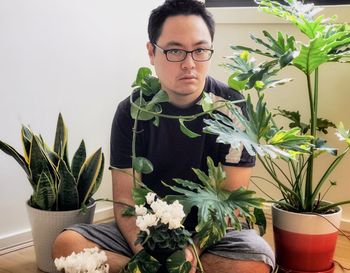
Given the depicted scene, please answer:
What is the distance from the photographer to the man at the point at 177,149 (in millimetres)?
1479

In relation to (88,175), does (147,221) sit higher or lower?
higher

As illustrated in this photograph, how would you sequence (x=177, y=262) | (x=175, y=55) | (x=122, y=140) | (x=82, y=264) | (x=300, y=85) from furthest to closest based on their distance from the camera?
(x=300, y=85)
(x=122, y=140)
(x=175, y=55)
(x=177, y=262)
(x=82, y=264)

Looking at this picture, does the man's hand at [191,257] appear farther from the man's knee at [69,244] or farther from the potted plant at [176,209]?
the man's knee at [69,244]

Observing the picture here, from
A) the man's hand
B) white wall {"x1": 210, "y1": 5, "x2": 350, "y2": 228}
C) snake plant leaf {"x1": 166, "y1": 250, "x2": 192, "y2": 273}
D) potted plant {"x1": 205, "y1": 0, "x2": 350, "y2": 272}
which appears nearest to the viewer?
snake plant leaf {"x1": 166, "y1": 250, "x2": 192, "y2": 273}

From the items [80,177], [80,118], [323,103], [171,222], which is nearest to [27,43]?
[80,118]

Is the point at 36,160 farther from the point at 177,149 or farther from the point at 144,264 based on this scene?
the point at 144,264

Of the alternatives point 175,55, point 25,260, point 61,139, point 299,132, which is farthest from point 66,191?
point 299,132

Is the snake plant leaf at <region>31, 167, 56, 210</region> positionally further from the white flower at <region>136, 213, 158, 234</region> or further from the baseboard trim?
the white flower at <region>136, 213, 158, 234</region>

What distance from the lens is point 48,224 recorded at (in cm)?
170

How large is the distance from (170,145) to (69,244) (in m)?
0.46

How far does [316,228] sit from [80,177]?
84cm

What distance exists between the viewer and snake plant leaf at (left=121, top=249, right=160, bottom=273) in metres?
1.16

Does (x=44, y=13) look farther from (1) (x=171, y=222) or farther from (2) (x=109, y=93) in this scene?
(1) (x=171, y=222)

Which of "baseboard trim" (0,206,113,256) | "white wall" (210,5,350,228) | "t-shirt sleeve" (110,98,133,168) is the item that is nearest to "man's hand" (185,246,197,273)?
"t-shirt sleeve" (110,98,133,168)
